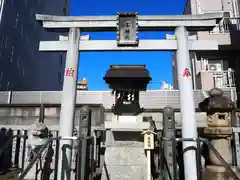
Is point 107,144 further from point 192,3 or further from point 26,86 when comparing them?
point 192,3

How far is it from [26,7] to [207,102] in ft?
49.1

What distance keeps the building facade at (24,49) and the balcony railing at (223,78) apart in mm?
10765

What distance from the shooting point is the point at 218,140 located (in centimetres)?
527

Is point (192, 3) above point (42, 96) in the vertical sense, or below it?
above

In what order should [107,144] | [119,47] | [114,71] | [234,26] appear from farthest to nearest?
[234,26]
[119,47]
[114,71]
[107,144]

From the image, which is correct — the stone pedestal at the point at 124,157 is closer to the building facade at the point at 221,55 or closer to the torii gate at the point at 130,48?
the torii gate at the point at 130,48

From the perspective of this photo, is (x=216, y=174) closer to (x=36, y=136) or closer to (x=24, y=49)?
(x=36, y=136)

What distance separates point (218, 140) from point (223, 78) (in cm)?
1018

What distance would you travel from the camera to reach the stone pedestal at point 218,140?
5004 millimetres

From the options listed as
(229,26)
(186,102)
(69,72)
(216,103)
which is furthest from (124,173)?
(229,26)

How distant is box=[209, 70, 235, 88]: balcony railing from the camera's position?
45.7 feet

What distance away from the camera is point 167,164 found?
5.68 m

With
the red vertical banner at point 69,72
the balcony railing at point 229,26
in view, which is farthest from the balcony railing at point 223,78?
the red vertical banner at point 69,72

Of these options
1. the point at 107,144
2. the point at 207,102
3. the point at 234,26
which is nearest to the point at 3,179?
the point at 107,144
